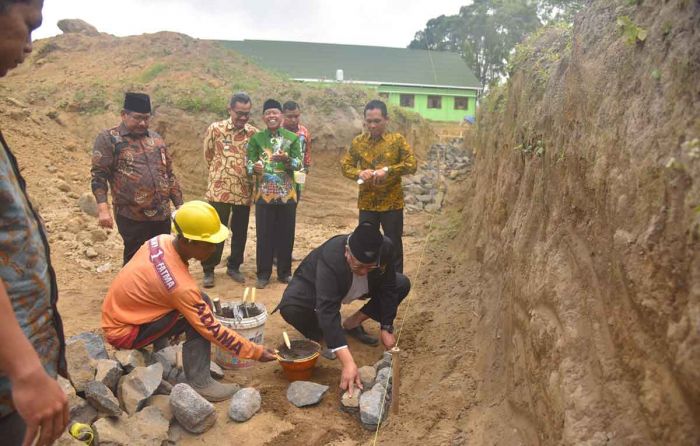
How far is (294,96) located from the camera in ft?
41.7

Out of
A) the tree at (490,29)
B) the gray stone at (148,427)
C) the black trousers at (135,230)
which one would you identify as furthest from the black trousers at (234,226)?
the tree at (490,29)

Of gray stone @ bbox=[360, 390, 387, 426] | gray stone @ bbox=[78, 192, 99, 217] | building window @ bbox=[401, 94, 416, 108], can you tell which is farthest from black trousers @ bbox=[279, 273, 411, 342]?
building window @ bbox=[401, 94, 416, 108]

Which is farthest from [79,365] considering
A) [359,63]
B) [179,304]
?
[359,63]

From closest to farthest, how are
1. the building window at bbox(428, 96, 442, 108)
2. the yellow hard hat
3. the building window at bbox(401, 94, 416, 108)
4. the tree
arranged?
the yellow hard hat
the building window at bbox(401, 94, 416, 108)
the building window at bbox(428, 96, 442, 108)
the tree

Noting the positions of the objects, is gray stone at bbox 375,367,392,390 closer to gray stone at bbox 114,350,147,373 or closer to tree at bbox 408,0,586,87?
gray stone at bbox 114,350,147,373

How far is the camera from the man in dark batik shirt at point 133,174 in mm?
4410

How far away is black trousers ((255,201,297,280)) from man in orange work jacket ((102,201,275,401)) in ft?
7.38

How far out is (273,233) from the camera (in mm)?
5809

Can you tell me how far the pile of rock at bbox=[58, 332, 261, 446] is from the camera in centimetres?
288

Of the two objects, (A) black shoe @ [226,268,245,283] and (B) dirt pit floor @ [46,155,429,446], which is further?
(A) black shoe @ [226,268,245,283]

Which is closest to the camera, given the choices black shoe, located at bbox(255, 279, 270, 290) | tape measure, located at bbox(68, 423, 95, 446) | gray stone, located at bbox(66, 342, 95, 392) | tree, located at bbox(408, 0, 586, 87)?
tape measure, located at bbox(68, 423, 95, 446)

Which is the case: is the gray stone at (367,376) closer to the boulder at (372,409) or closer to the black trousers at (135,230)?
the boulder at (372,409)

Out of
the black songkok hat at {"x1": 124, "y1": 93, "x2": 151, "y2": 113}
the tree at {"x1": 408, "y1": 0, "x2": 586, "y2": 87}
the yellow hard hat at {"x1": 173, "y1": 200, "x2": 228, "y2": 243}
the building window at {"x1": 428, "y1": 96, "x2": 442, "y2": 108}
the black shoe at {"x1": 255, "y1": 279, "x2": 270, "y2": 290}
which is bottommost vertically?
the black shoe at {"x1": 255, "y1": 279, "x2": 270, "y2": 290}

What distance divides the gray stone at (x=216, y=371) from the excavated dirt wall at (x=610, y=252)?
1.79 m
